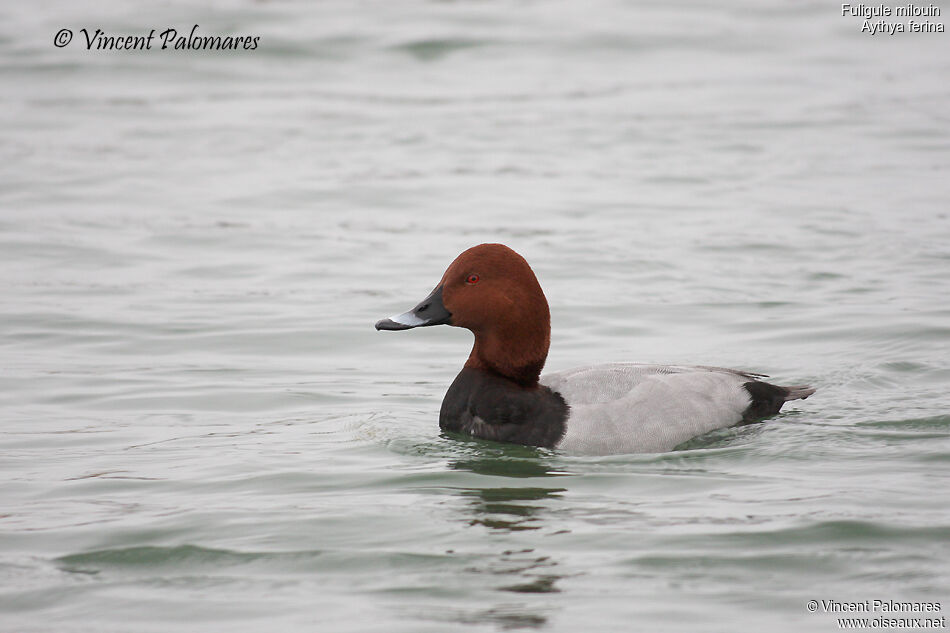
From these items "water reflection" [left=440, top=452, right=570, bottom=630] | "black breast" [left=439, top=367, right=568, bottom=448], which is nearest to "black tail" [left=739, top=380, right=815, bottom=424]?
"black breast" [left=439, top=367, right=568, bottom=448]

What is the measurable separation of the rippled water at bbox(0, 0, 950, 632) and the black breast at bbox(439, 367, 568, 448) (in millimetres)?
117

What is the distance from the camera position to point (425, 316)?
790cm

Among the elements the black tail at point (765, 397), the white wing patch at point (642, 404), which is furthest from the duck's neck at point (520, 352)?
the black tail at point (765, 397)

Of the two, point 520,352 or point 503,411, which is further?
point 520,352

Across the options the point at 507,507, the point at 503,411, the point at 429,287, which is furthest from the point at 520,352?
the point at 429,287

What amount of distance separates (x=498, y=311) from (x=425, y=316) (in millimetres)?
423

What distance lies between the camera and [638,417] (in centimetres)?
757

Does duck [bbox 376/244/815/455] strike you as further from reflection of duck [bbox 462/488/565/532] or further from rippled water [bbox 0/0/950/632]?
reflection of duck [bbox 462/488/565/532]

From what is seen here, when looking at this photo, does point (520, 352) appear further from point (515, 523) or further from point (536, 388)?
point (515, 523)

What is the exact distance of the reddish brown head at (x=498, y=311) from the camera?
7816 millimetres

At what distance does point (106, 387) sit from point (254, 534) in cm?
343

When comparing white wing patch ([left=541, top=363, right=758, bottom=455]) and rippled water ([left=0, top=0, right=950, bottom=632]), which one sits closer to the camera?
rippled water ([left=0, top=0, right=950, bottom=632])

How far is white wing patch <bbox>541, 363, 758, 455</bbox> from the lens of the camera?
7.50m

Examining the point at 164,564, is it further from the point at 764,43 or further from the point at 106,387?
the point at 764,43
